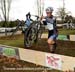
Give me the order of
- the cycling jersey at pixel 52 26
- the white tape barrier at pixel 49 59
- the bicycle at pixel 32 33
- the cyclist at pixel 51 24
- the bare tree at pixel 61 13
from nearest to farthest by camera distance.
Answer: the white tape barrier at pixel 49 59
the cyclist at pixel 51 24
the cycling jersey at pixel 52 26
the bicycle at pixel 32 33
the bare tree at pixel 61 13

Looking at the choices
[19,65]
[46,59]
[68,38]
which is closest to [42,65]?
[46,59]

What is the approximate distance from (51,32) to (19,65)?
6.33 feet

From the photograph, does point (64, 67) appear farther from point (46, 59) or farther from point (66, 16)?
point (66, 16)

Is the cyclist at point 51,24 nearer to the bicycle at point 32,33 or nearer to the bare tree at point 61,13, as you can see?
the bicycle at point 32,33

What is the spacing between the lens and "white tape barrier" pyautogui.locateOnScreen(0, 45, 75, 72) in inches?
427

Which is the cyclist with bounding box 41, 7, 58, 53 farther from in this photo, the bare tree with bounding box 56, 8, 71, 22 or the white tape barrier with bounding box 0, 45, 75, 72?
the bare tree with bounding box 56, 8, 71, 22

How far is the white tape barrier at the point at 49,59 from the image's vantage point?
1084 centimetres

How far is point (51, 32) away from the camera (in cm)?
1338

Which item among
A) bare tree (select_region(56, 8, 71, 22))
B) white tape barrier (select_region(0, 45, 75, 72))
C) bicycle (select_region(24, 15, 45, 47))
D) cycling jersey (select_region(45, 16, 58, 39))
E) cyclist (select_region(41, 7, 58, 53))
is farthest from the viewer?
bare tree (select_region(56, 8, 71, 22))

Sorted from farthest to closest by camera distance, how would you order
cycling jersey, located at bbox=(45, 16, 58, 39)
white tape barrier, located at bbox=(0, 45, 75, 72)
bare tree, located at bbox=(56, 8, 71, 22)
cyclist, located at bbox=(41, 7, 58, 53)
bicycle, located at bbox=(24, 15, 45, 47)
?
bare tree, located at bbox=(56, 8, 71, 22) → bicycle, located at bbox=(24, 15, 45, 47) → cycling jersey, located at bbox=(45, 16, 58, 39) → cyclist, located at bbox=(41, 7, 58, 53) → white tape barrier, located at bbox=(0, 45, 75, 72)

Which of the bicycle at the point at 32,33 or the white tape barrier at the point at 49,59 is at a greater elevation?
the bicycle at the point at 32,33

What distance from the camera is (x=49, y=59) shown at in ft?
39.0

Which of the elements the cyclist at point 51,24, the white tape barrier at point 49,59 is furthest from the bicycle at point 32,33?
the cyclist at point 51,24

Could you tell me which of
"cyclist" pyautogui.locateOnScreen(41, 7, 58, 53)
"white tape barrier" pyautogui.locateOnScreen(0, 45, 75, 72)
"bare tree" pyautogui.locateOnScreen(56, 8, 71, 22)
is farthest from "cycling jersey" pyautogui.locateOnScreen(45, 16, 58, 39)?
"bare tree" pyautogui.locateOnScreen(56, 8, 71, 22)
